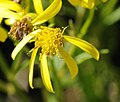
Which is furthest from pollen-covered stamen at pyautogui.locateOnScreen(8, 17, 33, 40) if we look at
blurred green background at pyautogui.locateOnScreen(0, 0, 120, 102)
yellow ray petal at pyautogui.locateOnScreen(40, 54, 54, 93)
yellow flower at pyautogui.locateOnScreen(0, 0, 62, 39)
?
blurred green background at pyautogui.locateOnScreen(0, 0, 120, 102)

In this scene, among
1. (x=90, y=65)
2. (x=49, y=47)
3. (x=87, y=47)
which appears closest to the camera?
(x=87, y=47)

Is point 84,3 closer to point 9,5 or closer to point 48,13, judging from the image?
point 48,13

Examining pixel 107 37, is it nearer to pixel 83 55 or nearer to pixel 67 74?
pixel 67 74

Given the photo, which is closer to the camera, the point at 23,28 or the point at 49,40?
the point at 23,28

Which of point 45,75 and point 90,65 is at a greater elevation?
point 45,75

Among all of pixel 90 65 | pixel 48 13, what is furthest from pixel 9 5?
pixel 90 65

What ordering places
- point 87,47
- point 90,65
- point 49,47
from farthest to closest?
point 90,65 → point 49,47 → point 87,47

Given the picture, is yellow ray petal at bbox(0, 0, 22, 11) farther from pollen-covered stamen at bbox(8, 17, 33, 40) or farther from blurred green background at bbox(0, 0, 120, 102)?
blurred green background at bbox(0, 0, 120, 102)

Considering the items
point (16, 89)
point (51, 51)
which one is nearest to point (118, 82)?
point (16, 89)
